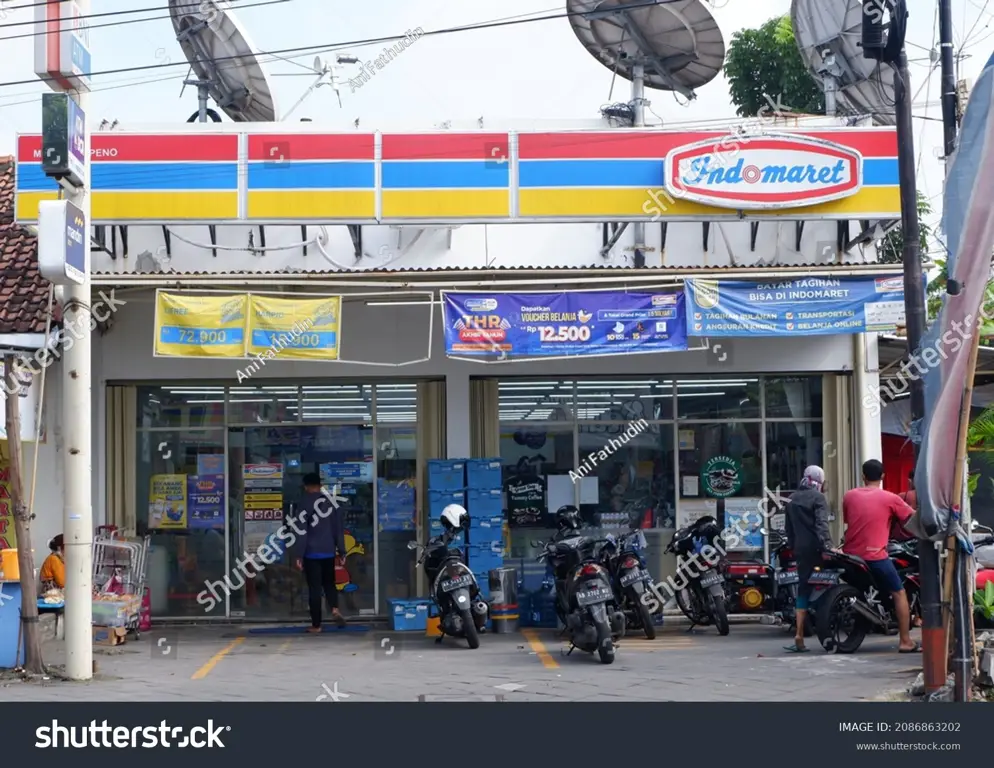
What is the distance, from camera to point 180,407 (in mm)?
14789

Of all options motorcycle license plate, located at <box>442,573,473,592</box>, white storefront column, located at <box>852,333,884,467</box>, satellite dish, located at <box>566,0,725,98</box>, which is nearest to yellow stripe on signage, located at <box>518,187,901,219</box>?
white storefront column, located at <box>852,333,884,467</box>

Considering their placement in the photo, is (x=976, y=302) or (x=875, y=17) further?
(x=875, y=17)

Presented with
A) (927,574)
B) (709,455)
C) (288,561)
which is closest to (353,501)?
(288,561)

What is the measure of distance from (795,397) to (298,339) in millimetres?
6124

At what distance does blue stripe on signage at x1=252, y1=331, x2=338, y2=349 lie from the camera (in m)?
12.9

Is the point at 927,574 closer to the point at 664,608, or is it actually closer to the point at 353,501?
the point at 664,608

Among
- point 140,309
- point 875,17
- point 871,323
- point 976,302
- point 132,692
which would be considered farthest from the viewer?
point 140,309

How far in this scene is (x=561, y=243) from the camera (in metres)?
14.7

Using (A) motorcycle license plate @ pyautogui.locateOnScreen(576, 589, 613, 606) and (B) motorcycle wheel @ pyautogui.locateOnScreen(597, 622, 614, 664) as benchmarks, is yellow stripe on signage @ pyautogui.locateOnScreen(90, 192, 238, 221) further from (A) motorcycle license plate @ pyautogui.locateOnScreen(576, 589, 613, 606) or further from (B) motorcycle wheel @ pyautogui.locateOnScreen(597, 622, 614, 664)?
(B) motorcycle wheel @ pyautogui.locateOnScreen(597, 622, 614, 664)

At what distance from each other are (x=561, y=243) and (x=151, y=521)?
5980mm

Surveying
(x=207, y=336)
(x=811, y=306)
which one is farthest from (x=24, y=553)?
(x=811, y=306)

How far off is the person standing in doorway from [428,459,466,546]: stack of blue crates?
1.11m

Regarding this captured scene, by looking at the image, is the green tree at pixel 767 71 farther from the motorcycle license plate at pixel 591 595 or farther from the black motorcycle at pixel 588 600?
the motorcycle license plate at pixel 591 595

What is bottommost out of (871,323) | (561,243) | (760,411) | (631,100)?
(760,411)
